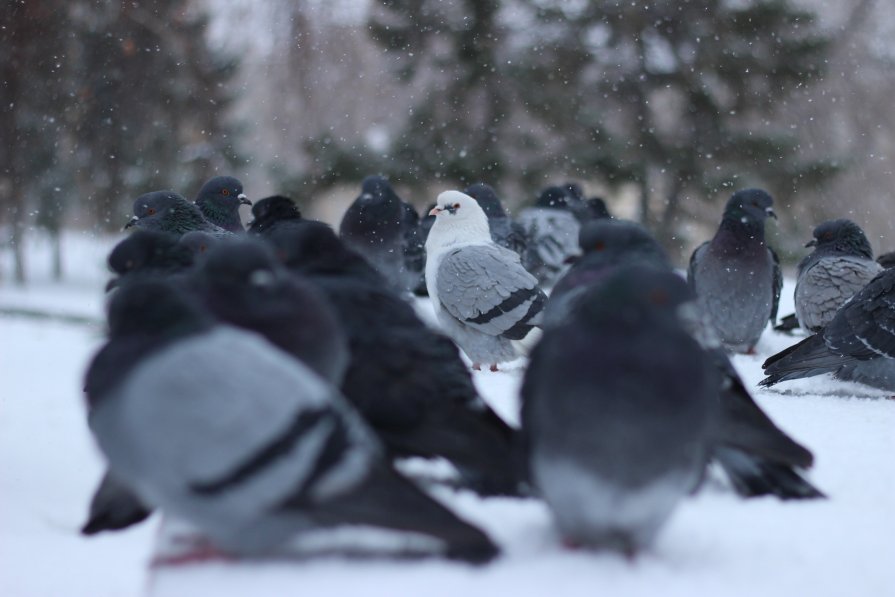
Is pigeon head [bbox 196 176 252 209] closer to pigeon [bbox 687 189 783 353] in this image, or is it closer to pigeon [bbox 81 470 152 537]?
pigeon [bbox 81 470 152 537]

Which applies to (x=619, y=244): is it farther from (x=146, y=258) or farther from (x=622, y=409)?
(x=146, y=258)

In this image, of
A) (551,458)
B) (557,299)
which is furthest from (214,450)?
(557,299)

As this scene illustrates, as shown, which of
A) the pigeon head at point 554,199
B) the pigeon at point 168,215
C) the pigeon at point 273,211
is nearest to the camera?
the pigeon at point 273,211

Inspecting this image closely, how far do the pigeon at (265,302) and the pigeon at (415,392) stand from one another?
0.28 m

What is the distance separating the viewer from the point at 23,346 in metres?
14.2

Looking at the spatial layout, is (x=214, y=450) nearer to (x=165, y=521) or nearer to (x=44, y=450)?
(x=165, y=521)

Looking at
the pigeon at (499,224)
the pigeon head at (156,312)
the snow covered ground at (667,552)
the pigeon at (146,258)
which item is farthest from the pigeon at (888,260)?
the pigeon head at (156,312)

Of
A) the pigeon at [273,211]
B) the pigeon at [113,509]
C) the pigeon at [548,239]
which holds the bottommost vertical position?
the pigeon at [548,239]

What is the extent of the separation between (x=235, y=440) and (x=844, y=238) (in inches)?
221

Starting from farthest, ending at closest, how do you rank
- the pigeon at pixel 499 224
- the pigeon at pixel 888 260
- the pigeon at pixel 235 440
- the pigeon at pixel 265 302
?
1. the pigeon at pixel 499 224
2. the pigeon at pixel 888 260
3. the pigeon at pixel 265 302
4. the pigeon at pixel 235 440

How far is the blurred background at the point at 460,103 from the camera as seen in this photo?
1289 cm

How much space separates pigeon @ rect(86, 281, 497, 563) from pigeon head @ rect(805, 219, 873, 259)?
5.14 metres

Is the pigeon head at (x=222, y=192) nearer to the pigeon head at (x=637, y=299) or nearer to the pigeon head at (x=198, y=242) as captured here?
the pigeon head at (x=198, y=242)

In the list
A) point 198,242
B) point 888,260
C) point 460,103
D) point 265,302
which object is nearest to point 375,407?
point 265,302
